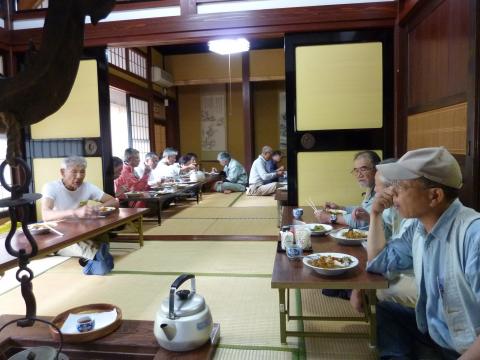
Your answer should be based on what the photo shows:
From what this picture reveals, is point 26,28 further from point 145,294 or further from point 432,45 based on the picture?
point 432,45

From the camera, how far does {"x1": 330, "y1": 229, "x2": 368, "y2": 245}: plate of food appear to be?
210cm

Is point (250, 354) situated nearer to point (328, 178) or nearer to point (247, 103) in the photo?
point (328, 178)

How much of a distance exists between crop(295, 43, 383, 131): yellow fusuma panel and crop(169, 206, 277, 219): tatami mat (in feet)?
6.05

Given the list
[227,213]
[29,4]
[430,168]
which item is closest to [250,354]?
[430,168]

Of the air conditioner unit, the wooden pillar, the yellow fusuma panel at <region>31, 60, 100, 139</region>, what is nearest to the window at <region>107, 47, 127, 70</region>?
the air conditioner unit

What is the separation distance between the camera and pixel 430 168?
1.31m

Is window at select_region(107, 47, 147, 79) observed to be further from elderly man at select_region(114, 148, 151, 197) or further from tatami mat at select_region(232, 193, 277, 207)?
tatami mat at select_region(232, 193, 277, 207)

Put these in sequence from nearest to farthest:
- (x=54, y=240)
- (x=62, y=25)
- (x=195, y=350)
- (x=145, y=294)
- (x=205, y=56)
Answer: (x=62, y=25) < (x=195, y=350) < (x=54, y=240) < (x=145, y=294) < (x=205, y=56)

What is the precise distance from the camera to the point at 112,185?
441 centimetres

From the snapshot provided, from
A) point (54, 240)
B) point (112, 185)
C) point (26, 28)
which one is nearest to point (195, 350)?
point (54, 240)

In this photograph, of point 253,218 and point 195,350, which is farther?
point 253,218

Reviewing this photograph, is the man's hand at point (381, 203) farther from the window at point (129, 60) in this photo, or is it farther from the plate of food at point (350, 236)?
the window at point (129, 60)

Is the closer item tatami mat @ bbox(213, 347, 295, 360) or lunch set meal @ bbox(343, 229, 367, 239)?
tatami mat @ bbox(213, 347, 295, 360)

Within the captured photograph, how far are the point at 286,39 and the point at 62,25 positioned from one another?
11.1ft
